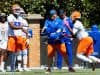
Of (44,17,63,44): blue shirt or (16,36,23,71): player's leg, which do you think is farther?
(16,36,23,71): player's leg

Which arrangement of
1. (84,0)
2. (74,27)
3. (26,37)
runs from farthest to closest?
(84,0) → (26,37) → (74,27)

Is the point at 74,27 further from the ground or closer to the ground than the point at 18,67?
further from the ground

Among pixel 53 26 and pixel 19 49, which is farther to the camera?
pixel 19 49

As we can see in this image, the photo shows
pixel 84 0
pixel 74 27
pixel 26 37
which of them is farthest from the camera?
pixel 84 0

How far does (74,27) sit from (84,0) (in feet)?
39.5

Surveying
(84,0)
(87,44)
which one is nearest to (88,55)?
(87,44)

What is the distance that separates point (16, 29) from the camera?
17.3 metres

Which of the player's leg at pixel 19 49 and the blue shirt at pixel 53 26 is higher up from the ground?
the blue shirt at pixel 53 26

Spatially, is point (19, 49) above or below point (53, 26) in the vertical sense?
below

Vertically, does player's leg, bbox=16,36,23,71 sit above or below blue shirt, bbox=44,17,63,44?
below

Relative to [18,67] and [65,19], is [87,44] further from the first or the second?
[18,67]

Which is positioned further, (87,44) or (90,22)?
(90,22)

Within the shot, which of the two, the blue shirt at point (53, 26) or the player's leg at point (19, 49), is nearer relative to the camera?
the blue shirt at point (53, 26)

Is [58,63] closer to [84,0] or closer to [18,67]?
[18,67]
